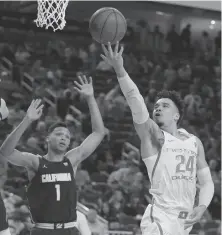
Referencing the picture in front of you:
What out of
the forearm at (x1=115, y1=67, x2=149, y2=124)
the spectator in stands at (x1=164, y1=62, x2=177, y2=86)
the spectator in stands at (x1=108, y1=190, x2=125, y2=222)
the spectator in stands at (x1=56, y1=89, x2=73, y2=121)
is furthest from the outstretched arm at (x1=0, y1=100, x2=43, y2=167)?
the spectator in stands at (x1=164, y1=62, x2=177, y2=86)

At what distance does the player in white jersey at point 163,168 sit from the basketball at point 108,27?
885 millimetres

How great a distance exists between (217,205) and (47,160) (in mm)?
6991

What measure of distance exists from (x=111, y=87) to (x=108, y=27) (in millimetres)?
8864

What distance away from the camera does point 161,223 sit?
5.16 meters

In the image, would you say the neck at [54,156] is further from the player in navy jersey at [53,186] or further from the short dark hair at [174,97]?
the short dark hair at [174,97]

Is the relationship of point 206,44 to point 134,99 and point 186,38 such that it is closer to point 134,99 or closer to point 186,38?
point 186,38

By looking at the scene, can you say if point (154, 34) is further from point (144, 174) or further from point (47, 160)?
point (47, 160)

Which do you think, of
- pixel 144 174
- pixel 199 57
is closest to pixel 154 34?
pixel 199 57

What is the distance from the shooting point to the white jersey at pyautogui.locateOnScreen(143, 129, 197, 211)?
524cm

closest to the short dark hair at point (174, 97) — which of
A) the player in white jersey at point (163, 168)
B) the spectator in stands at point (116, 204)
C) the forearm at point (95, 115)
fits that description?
the player in white jersey at point (163, 168)

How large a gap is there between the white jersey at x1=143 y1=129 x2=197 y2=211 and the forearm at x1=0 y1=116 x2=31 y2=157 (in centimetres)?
103

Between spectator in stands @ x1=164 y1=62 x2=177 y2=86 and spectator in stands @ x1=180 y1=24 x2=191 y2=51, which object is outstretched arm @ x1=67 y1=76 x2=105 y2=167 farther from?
spectator in stands @ x1=180 y1=24 x2=191 y2=51

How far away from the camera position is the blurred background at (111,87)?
11.0 metres

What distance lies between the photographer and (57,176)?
587cm
